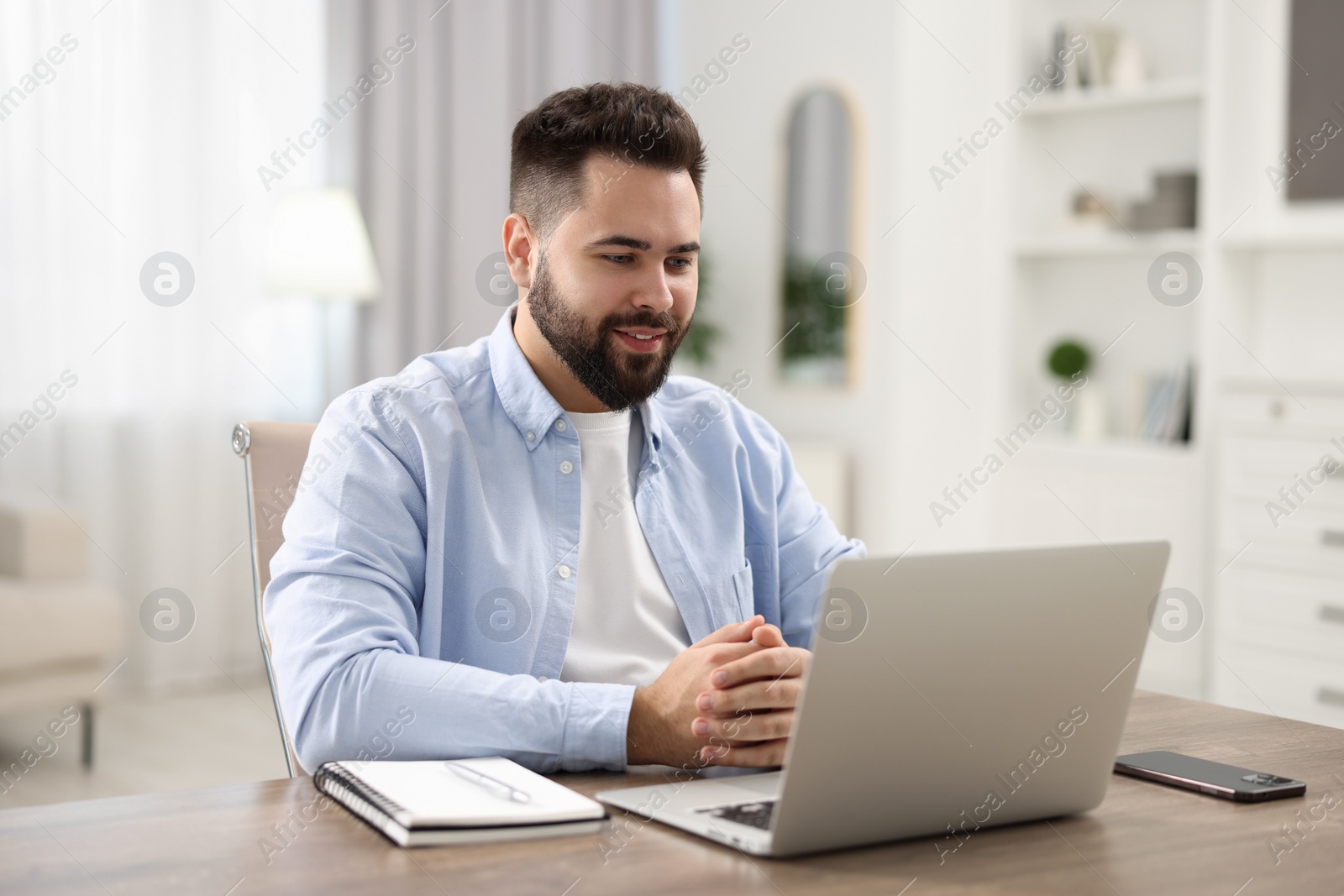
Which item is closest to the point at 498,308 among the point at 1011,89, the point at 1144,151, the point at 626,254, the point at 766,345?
the point at 766,345

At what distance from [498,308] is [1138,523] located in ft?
7.52

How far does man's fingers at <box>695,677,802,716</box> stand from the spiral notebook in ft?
0.51

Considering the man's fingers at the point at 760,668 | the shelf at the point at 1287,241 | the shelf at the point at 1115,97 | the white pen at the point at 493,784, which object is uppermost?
the shelf at the point at 1115,97

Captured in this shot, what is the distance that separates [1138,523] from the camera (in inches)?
149

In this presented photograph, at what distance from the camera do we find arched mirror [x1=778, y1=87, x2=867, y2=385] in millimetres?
4688

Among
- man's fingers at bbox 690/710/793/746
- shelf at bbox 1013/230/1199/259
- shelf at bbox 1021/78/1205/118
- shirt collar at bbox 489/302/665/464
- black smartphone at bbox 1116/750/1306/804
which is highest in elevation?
shelf at bbox 1021/78/1205/118

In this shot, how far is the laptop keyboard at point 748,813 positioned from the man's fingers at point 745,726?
118 mm

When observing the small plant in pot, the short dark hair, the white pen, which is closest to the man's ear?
the short dark hair

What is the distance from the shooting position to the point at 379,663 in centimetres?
118

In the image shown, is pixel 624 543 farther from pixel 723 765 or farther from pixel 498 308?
pixel 498 308

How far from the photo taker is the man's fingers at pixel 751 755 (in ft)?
3.72

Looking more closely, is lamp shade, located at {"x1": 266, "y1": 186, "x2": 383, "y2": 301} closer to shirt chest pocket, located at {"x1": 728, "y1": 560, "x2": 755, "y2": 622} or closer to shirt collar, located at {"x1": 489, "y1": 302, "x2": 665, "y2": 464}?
shirt collar, located at {"x1": 489, "y1": 302, "x2": 665, "y2": 464}

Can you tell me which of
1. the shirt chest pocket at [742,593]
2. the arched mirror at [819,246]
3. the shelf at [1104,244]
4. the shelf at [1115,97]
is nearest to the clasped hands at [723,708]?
the shirt chest pocket at [742,593]

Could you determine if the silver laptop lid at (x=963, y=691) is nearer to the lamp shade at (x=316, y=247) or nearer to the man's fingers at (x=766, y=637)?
the man's fingers at (x=766, y=637)
